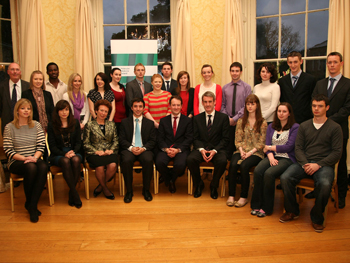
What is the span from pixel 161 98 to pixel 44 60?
2.44m

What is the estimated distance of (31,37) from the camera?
193 inches

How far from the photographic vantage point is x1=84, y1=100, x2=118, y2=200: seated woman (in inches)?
→ 145

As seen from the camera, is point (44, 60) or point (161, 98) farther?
point (44, 60)

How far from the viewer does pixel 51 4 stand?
5270 millimetres

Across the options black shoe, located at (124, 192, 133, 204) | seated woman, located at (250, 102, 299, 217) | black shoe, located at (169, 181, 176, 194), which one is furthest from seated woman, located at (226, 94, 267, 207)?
black shoe, located at (124, 192, 133, 204)

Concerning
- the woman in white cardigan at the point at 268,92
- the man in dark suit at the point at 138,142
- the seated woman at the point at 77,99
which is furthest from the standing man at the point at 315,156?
the seated woman at the point at 77,99

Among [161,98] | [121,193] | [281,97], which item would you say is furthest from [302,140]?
[121,193]

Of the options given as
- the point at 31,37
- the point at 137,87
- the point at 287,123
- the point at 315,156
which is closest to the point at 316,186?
the point at 315,156

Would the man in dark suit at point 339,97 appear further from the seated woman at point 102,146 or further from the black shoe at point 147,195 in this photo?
the seated woman at point 102,146

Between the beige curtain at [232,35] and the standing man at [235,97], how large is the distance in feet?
3.71

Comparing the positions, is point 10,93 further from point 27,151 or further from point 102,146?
point 102,146

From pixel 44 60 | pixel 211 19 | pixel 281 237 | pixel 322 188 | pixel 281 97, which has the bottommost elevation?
pixel 281 237

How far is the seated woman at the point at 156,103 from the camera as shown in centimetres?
412

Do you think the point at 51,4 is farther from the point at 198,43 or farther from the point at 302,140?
the point at 302,140
